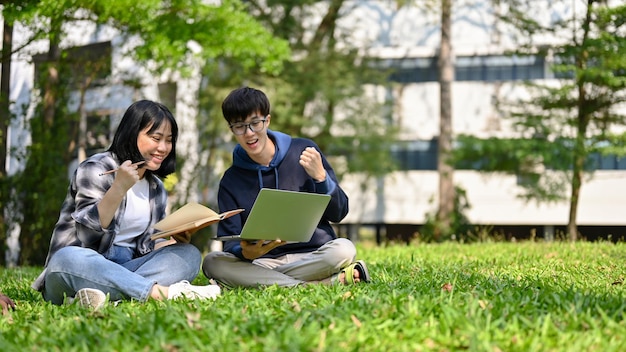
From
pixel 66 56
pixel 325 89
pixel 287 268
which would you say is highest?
pixel 66 56

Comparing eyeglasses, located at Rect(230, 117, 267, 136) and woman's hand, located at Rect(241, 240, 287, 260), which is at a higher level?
eyeglasses, located at Rect(230, 117, 267, 136)

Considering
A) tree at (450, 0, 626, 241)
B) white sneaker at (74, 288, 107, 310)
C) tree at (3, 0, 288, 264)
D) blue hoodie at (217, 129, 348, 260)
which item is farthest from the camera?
tree at (450, 0, 626, 241)

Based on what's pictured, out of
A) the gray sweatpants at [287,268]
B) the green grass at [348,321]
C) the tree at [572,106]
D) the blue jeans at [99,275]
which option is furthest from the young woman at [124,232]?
the tree at [572,106]

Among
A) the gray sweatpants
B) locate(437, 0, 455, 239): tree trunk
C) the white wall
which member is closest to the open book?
the gray sweatpants

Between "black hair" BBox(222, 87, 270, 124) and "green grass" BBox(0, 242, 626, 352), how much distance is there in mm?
1050

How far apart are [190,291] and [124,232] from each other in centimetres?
62

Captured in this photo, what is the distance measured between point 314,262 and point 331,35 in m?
17.8

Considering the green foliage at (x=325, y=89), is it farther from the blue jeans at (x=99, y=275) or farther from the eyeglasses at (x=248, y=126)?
the blue jeans at (x=99, y=275)

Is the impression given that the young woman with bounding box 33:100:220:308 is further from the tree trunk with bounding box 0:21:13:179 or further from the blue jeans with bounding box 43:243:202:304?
the tree trunk with bounding box 0:21:13:179

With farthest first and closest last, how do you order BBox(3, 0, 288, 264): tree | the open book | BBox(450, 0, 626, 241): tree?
BBox(450, 0, 626, 241): tree → BBox(3, 0, 288, 264): tree → the open book

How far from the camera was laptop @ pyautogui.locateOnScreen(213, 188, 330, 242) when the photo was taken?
179 inches

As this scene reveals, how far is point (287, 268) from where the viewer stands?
208 inches

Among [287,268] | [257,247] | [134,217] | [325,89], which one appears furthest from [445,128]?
[134,217]

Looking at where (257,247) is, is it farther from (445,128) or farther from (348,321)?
(445,128)
